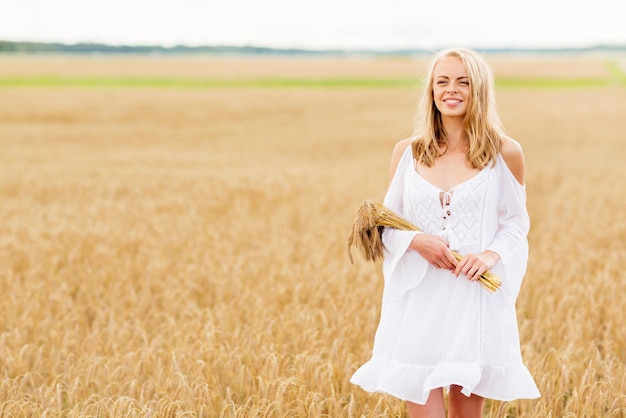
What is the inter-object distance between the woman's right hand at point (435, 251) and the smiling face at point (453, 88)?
1.66 ft

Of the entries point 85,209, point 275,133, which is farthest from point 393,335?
point 275,133

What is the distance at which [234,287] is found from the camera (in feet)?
19.9

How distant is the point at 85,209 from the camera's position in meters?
9.99

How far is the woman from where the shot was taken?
2762 millimetres

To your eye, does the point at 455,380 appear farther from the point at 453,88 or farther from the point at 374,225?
the point at 453,88

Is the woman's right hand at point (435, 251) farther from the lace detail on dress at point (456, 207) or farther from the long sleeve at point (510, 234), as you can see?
the long sleeve at point (510, 234)

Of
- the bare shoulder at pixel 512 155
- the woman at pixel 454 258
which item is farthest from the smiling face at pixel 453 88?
the bare shoulder at pixel 512 155

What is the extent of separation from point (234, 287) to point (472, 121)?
11.7 feet

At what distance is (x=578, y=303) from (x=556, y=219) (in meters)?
4.05

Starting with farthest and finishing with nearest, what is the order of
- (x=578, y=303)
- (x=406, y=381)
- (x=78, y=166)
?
(x=78, y=166) → (x=578, y=303) → (x=406, y=381)

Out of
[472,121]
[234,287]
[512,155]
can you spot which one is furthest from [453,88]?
[234,287]

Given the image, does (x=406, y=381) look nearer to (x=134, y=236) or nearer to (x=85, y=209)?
(x=134, y=236)

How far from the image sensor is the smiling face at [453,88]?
2.85 metres

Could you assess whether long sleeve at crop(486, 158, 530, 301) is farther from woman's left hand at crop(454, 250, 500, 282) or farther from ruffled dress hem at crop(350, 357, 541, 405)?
ruffled dress hem at crop(350, 357, 541, 405)
